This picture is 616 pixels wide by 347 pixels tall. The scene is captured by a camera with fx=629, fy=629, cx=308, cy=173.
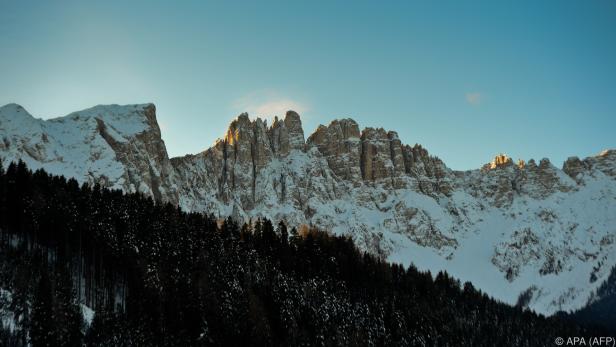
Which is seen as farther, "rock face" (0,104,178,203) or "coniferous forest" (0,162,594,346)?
"rock face" (0,104,178,203)

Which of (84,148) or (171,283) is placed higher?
(84,148)

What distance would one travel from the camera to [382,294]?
111562mm

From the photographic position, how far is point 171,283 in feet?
274

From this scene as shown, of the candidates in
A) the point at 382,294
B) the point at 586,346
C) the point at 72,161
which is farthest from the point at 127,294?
the point at 586,346

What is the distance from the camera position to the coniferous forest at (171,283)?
6931 centimetres

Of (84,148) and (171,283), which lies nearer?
(171,283)

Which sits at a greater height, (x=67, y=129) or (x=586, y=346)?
(x=67, y=129)

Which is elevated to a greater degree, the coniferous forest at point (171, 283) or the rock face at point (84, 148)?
the rock face at point (84, 148)

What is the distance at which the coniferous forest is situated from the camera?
69.3 meters

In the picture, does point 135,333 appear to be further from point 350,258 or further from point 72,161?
point 72,161

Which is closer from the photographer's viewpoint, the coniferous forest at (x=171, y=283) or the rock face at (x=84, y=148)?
the coniferous forest at (x=171, y=283)

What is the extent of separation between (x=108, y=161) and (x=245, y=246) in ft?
278

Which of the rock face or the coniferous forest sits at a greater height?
the rock face

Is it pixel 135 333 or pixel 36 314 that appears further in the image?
pixel 135 333
